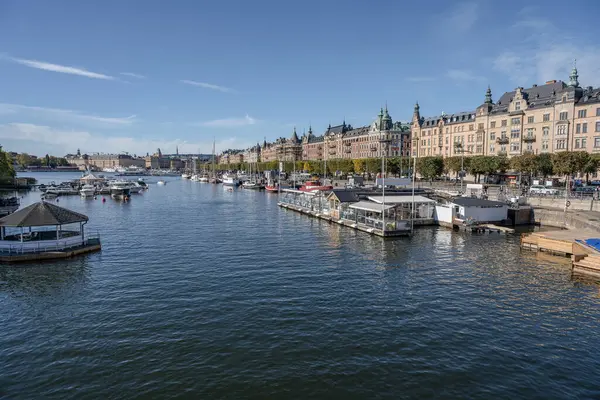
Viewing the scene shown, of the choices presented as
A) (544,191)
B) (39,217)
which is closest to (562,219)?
(544,191)

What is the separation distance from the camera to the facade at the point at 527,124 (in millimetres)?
94812

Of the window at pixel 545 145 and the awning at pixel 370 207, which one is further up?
the window at pixel 545 145

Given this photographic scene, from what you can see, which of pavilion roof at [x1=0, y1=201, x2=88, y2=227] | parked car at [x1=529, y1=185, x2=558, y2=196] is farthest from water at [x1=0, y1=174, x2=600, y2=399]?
parked car at [x1=529, y1=185, x2=558, y2=196]

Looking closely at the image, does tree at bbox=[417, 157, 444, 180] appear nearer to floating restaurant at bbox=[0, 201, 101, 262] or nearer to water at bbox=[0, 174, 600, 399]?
water at bbox=[0, 174, 600, 399]

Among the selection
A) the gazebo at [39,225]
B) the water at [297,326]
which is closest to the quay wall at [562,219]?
the water at [297,326]

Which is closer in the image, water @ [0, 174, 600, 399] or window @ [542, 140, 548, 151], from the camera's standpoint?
water @ [0, 174, 600, 399]

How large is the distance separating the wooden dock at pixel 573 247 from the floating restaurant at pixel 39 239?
45.5 metres

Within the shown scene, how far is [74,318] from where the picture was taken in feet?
82.8

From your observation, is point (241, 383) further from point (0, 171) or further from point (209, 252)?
point (0, 171)

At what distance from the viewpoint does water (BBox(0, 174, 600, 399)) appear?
60.6ft

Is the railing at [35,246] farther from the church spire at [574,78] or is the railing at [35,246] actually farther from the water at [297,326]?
the church spire at [574,78]

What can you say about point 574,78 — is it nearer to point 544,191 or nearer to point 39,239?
point 544,191

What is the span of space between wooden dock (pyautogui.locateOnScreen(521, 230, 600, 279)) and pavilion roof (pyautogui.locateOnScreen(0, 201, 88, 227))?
151 feet

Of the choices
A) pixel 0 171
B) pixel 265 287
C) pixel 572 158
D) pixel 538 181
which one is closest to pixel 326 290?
pixel 265 287
